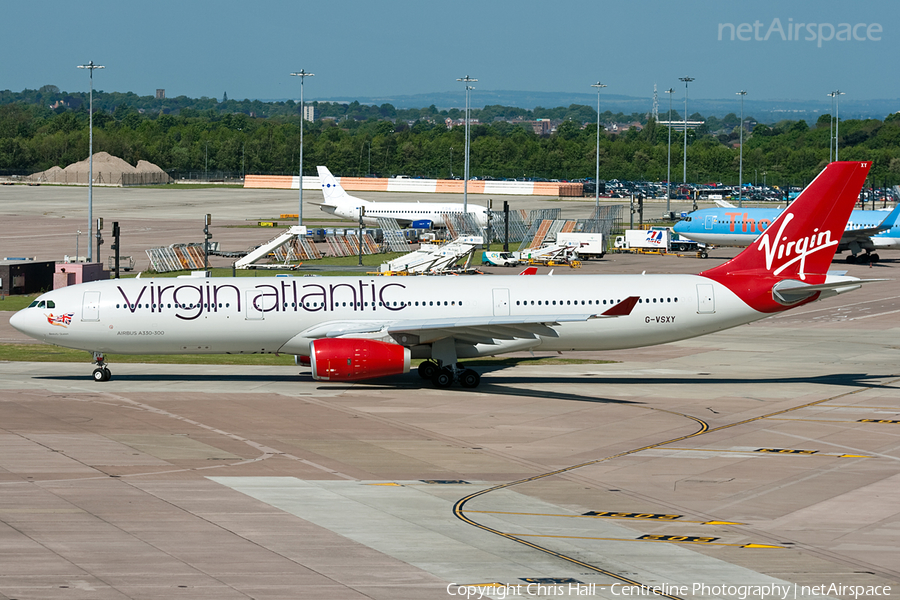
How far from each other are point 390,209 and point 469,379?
8396 centimetres

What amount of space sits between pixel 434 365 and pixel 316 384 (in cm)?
474

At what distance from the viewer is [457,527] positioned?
22.9 meters

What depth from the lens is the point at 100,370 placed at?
40969mm

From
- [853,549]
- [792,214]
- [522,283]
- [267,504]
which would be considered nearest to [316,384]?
[522,283]

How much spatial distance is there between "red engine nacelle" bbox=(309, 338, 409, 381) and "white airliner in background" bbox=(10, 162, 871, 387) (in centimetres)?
6

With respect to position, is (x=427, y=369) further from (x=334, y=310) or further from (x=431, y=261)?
(x=431, y=261)

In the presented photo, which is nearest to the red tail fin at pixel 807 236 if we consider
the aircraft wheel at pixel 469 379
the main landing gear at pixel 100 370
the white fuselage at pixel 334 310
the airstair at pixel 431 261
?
the white fuselage at pixel 334 310

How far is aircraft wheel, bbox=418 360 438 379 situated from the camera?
40844mm

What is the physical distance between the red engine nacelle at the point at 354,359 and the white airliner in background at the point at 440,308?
6 centimetres

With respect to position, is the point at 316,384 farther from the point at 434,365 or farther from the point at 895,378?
the point at 895,378

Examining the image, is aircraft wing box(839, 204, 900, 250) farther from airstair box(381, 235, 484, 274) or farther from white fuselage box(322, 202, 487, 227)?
white fuselage box(322, 202, 487, 227)

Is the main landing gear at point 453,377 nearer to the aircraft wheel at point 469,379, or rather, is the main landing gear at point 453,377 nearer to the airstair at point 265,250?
the aircraft wheel at point 469,379

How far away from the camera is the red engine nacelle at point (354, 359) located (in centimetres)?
3753

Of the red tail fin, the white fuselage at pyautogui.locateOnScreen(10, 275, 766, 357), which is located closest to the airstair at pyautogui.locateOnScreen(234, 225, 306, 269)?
the white fuselage at pyautogui.locateOnScreen(10, 275, 766, 357)
